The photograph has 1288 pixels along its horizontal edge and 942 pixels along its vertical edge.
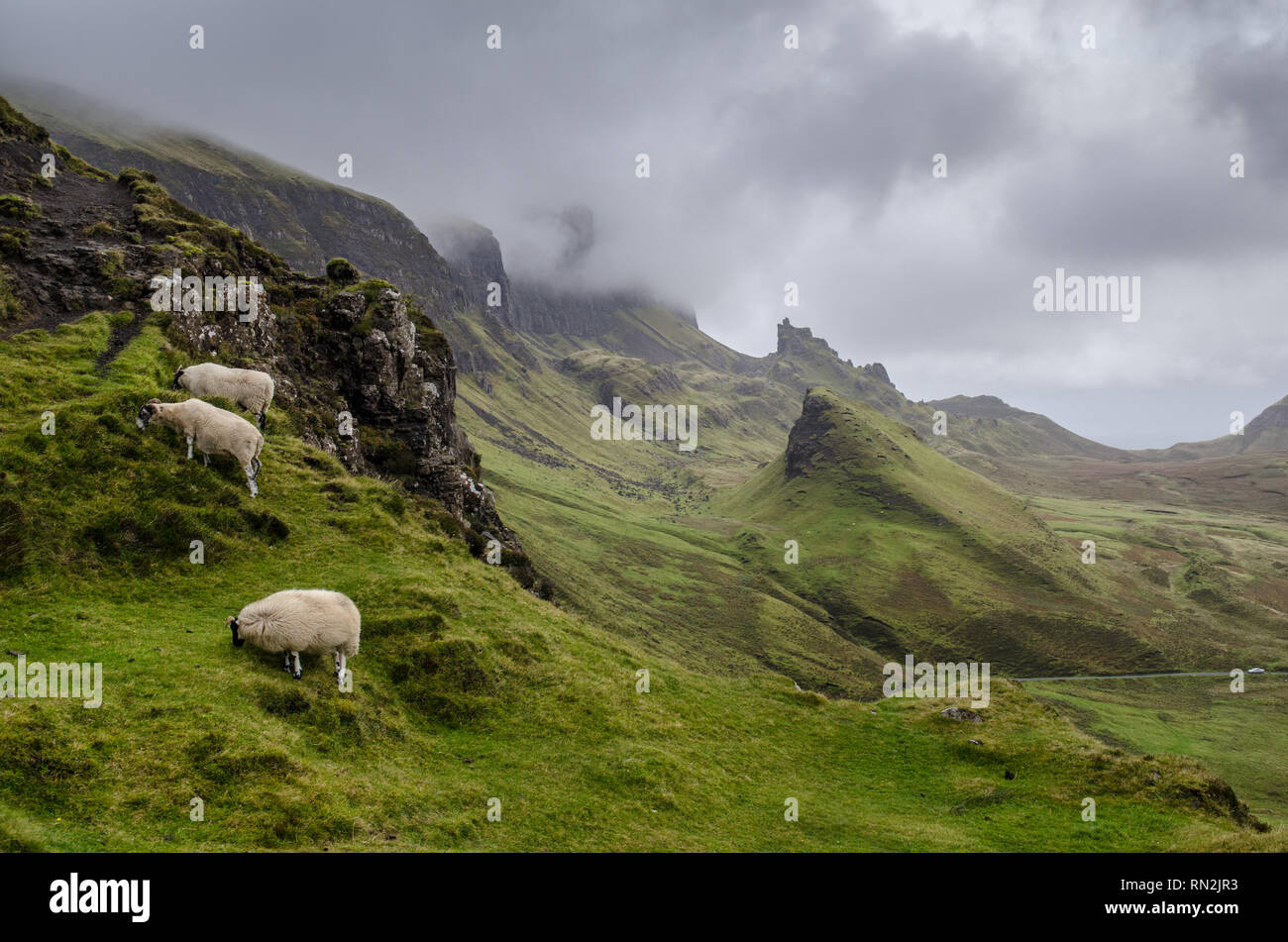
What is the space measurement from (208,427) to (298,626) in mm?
12723

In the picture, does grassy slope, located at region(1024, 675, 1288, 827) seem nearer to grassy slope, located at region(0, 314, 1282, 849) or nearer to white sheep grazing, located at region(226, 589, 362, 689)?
grassy slope, located at region(0, 314, 1282, 849)

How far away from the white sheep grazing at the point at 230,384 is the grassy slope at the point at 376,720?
1.73 metres

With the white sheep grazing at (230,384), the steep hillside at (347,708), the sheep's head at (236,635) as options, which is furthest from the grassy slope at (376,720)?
the white sheep grazing at (230,384)

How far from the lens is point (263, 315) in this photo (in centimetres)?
4169

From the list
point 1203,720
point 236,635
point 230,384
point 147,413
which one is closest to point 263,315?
point 230,384

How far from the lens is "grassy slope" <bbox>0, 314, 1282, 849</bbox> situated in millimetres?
13461

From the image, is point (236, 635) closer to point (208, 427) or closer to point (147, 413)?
point (208, 427)

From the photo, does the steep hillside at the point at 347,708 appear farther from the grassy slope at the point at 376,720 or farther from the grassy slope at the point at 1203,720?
the grassy slope at the point at 1203,720

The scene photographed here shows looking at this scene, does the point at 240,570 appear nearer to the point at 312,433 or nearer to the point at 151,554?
the point at 151,554

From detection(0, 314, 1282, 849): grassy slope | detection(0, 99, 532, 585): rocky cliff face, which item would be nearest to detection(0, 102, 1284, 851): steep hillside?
detection(0, 314, 1282, 849): grassy slope

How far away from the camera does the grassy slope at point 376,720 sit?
13.5m

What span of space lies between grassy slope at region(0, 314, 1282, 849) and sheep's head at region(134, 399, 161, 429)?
59 cm

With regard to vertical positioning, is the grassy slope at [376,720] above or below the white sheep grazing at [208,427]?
below
